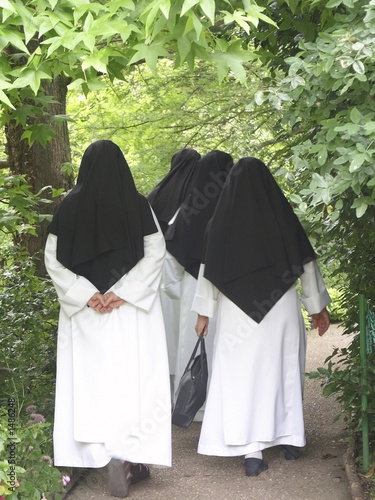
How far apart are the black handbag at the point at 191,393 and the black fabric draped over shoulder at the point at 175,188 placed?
2.42 m

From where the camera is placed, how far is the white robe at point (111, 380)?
5668mm

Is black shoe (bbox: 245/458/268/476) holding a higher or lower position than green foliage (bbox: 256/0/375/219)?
lower

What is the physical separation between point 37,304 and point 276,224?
7.70 ft

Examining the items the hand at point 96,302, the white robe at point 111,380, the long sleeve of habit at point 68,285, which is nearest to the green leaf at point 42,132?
the long sleeve of habit at point 68,285

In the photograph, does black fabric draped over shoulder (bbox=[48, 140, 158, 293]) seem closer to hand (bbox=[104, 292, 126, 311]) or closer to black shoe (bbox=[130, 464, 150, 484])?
hand (bbox=[104, 292, 126, 311])

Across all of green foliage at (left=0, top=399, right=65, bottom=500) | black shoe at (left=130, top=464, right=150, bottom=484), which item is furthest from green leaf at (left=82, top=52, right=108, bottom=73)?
black shoe at (left=130, top=464, right=150, bottom=484)

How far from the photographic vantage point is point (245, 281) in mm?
6113

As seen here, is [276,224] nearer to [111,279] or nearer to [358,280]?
[358,280]

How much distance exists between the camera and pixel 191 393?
634 cm

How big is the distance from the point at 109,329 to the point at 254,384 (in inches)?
44.7

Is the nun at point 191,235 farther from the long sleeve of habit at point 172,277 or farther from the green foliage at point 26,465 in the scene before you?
the green foliage at point 26,465

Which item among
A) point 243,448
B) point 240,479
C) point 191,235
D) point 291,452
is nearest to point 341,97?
point 243,448

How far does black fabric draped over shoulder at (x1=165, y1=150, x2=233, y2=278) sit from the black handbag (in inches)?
69.3

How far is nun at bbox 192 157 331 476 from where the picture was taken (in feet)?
19.8
